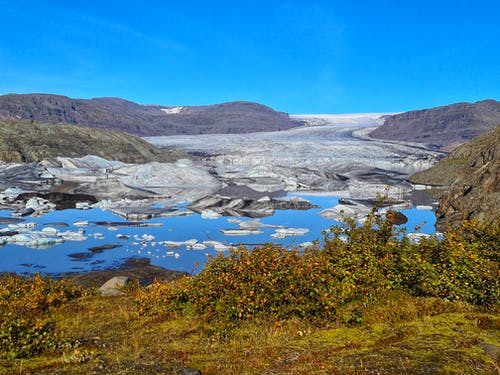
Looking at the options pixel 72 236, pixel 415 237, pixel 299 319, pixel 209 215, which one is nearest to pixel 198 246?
pixel 72 236

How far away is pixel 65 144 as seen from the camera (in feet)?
146

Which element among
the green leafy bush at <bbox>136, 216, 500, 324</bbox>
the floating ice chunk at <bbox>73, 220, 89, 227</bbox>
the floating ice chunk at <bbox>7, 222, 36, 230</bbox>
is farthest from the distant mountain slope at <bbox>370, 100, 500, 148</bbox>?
the green leafy bush at <bbox>136, 216, 500, 324</bbox>

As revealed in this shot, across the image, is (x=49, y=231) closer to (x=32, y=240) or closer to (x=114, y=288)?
(x=32, y=240)

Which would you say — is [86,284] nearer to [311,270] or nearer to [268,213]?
[311,270]

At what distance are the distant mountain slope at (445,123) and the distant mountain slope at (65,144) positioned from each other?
6578cm

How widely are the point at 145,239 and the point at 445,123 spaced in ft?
370

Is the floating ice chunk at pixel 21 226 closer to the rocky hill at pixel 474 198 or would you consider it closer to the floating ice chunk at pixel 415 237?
the floating ice chunk at pixel 415 237

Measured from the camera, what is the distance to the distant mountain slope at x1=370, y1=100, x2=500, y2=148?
106m

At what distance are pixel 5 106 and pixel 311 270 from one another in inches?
5175

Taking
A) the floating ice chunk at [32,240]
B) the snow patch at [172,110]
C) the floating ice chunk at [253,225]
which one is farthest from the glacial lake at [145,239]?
the snow patch at [172,110]

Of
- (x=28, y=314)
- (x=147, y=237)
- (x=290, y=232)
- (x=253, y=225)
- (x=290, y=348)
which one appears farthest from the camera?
(x=253, y=225)

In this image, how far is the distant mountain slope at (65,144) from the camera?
4091 centimetres

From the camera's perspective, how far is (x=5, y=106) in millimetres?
119000

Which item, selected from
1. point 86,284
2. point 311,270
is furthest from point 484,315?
point 86,284
